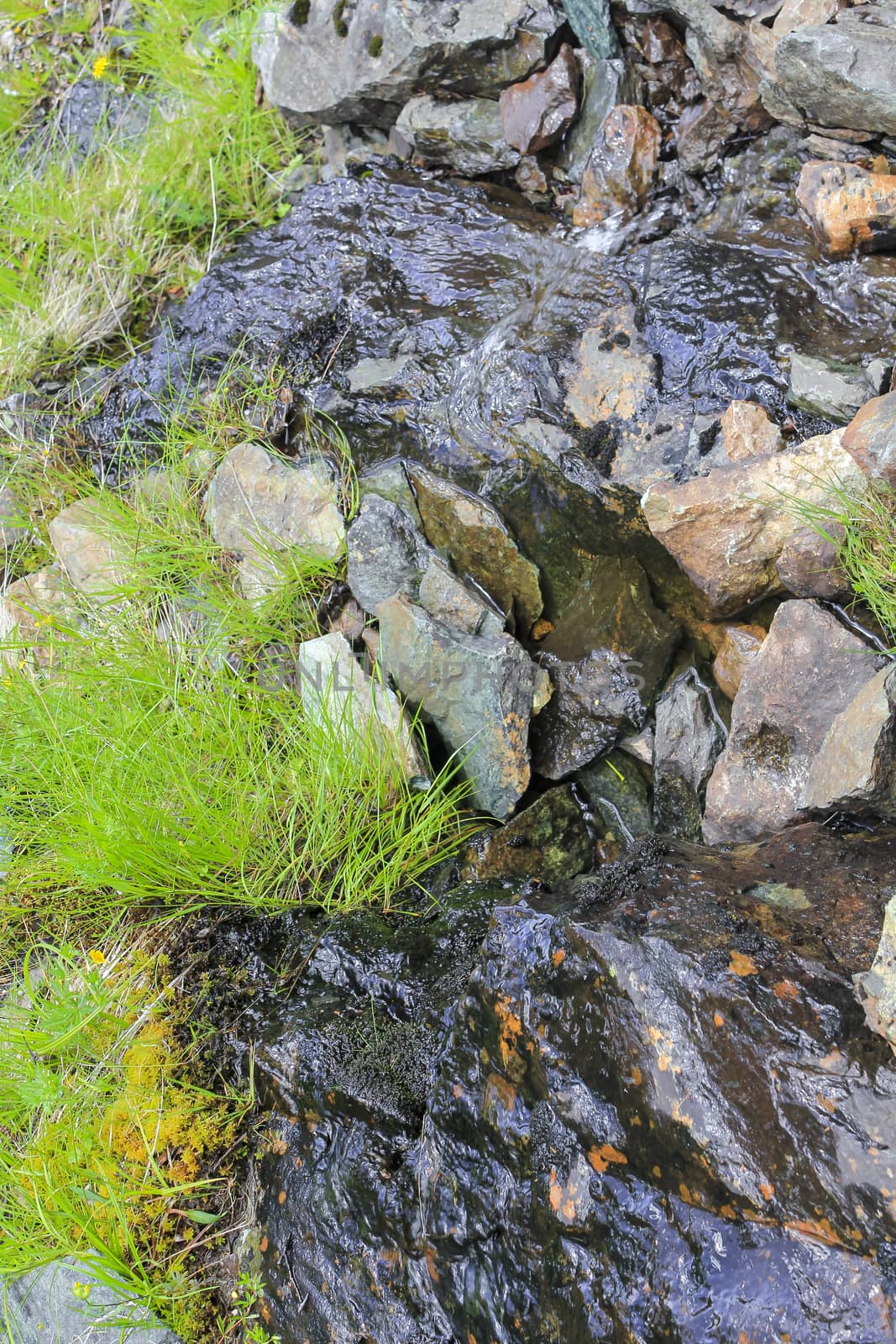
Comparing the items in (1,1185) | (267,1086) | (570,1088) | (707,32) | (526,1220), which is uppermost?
(707,32)

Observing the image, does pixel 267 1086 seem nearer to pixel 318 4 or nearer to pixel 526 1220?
pixel 526 1220

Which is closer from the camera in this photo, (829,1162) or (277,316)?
(829,1162)

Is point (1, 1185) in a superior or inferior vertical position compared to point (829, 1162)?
inferior

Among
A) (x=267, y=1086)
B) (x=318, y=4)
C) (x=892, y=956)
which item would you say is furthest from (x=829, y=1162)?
(x=318, y=4)

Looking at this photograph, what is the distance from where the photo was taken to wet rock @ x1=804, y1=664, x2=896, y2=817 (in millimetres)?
2383

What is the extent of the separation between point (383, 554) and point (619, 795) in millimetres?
1298

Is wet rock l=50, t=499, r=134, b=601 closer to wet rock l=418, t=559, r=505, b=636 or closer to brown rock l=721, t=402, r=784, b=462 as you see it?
wet rock l=418, t=559, r=505, b=636

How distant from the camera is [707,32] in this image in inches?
138

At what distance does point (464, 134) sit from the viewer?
3.98 m

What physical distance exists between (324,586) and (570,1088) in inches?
89.9

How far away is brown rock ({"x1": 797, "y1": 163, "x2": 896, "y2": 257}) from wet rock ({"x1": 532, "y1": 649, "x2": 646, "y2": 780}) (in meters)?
1.65

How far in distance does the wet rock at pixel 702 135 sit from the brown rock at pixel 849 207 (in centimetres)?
52

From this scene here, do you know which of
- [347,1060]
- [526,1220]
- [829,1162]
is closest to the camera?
[829,1162]

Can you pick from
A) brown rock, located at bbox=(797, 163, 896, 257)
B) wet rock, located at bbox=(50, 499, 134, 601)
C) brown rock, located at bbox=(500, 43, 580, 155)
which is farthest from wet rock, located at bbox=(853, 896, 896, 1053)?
brown rock, located at bbox=(500, 43, 580, 155)
